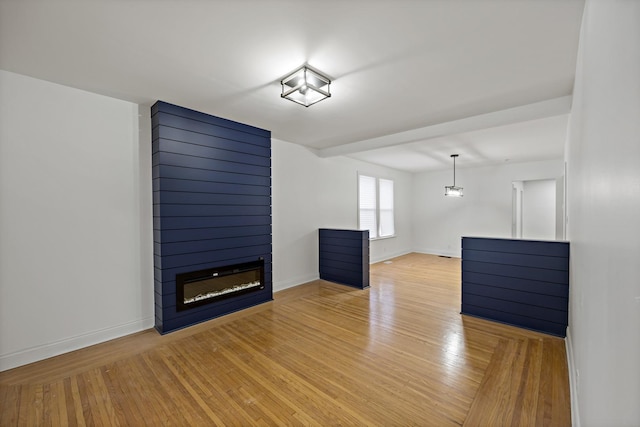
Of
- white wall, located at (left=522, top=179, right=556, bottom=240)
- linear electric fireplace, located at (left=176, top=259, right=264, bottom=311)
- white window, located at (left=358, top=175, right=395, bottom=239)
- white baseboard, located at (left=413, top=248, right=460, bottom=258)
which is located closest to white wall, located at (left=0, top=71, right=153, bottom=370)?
linear electric fireplace, located at (left=176, top=259, right=264, bottom=311)

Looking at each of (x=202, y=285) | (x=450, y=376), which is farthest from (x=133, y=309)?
(x=450, y=376)

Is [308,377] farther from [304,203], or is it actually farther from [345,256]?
[304,203]

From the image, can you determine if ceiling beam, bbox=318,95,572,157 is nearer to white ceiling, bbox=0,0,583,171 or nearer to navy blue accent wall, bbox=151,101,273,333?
white ceiling, bbox=0,0,583,171

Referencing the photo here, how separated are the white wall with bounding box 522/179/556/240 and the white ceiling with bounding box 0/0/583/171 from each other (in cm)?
469

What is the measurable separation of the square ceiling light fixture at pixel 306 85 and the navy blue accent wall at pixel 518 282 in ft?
9.29

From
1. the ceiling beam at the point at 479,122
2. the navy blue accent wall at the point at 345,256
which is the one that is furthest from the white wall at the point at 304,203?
the ceiling beam at the point at 479,122

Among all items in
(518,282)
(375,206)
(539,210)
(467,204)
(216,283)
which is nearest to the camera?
(518,282)

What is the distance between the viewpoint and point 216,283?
376 cm

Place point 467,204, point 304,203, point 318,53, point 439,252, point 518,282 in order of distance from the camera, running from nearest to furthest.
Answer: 1. point 318,53
2. point 518,282
3. point 304,203
4. point 467,204
5. point 439,252

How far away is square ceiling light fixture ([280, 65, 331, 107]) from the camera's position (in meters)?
2.49

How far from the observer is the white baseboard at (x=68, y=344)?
8.32ft

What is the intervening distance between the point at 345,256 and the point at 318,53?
3725 mm

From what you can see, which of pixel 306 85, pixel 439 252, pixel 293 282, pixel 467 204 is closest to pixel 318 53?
pixel 306 85

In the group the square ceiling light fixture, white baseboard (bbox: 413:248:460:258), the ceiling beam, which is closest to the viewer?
the square ceiling light fixture
